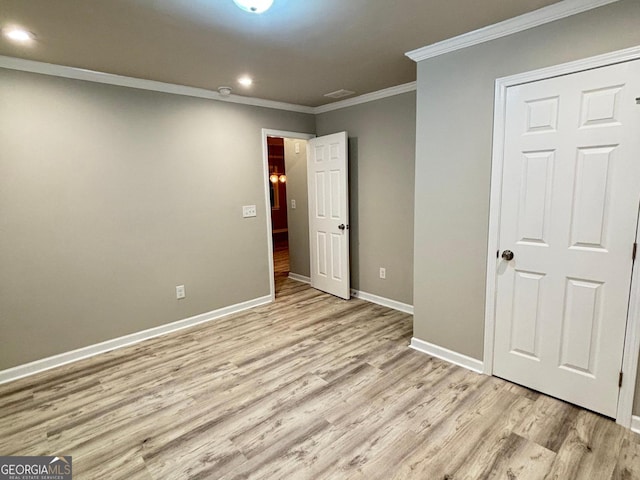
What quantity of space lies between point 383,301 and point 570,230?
2.28 m

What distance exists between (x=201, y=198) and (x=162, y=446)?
7.78 feet

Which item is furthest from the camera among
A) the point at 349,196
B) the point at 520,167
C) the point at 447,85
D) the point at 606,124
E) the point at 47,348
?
the point at 349,196

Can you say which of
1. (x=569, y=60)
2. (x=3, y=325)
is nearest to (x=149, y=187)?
(x=3, y=325)

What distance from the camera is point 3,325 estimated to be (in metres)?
2.59

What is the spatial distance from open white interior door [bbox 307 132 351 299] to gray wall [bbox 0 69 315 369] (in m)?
0.80

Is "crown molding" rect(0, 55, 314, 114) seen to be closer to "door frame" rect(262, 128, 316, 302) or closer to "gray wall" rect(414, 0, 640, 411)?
"door frame" rect(262, 128, 316, 302)

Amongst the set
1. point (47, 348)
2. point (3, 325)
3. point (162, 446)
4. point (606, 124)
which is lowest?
point (162, 446)

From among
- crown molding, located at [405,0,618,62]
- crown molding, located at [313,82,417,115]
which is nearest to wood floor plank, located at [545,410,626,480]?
crown molding, located at [405,0,618,62]

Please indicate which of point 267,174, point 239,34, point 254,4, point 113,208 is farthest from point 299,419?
point 267,174

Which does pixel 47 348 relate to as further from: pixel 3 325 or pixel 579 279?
pixel 579 279

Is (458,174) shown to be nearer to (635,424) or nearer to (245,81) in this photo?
(635,424)

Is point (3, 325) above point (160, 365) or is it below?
above

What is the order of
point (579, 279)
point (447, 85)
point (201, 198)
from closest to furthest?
1. point (579, 279)
2. point (447, 85)
3. point (201, 198)

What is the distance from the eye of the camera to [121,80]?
9.68ft
